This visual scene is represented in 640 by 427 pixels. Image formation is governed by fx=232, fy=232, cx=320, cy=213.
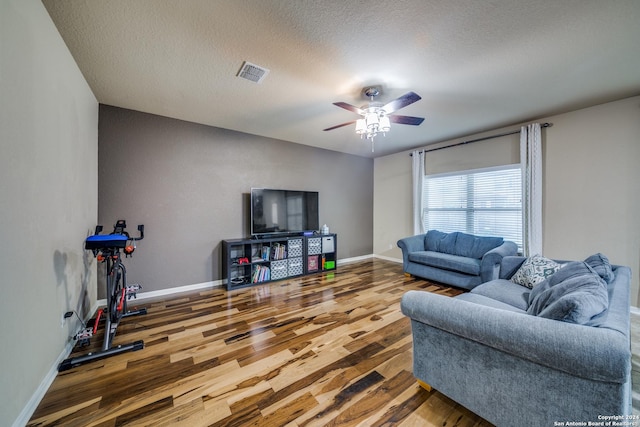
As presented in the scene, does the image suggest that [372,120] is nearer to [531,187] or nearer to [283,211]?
[283,211]

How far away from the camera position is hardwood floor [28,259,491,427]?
140cm

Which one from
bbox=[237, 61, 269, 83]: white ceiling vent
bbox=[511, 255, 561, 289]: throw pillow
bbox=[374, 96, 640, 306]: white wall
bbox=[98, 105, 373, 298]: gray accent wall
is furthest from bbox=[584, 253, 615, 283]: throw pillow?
bbox=[98, 105, 373, 298]: gray accent wall

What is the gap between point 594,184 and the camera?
3098mm

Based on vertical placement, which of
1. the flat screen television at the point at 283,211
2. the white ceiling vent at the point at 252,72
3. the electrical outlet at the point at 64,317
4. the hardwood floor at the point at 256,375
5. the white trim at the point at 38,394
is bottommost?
the hardwood floor at the point at 256,375

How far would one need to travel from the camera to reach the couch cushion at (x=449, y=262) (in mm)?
3425

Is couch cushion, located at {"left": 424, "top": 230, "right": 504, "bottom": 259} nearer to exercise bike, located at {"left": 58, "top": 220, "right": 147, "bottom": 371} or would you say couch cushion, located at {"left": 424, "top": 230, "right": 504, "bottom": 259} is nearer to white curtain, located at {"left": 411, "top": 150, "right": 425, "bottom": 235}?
white curtain, located at {"left": 411, "top": 150, "right": 425, "bottom": 235}

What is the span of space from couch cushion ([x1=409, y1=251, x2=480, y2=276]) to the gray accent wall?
2.65 m

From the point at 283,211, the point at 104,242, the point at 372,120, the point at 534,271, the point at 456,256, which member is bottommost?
the point at 456,256

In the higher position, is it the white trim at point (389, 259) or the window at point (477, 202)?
the window at point (477, 202)

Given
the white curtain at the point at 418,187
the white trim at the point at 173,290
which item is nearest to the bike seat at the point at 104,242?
the white trim at the point at 173,290

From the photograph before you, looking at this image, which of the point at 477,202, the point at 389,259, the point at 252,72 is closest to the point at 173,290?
the point at 252,72

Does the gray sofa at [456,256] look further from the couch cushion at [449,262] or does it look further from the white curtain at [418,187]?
the white curtain at [418,187]

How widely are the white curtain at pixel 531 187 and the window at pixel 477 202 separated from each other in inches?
5.5

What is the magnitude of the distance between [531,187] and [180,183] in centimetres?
535
